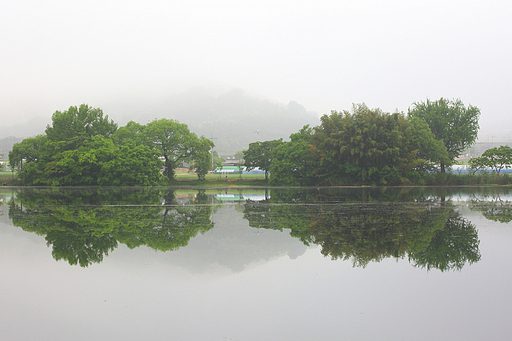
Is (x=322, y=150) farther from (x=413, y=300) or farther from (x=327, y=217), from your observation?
(x=413, y=300)

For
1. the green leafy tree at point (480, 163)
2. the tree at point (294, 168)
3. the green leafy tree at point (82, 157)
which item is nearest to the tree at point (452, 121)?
the green leafy tree at point (480, 163)

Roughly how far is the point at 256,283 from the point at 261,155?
2055 inches

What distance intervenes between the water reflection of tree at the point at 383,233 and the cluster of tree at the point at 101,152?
3298cm

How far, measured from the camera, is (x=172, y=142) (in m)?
51.0

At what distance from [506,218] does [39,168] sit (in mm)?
51613

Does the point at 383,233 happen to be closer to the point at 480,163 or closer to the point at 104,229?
the point at 104,229

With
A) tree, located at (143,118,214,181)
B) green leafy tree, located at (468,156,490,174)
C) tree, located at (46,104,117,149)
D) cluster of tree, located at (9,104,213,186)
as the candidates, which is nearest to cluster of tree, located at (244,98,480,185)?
green leafy tree, located at (468,156,490,174)

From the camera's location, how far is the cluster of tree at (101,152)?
45.5 m

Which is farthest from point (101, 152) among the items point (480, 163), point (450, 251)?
point (480, 163)

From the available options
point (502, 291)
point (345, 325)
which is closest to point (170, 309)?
point (345, 325)

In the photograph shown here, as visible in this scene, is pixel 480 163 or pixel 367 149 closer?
pixel 367 149

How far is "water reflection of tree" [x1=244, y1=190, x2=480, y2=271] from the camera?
8516 millimetres

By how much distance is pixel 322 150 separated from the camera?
151 ft

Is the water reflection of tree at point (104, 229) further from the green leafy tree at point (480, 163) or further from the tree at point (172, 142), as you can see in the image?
the green leafy tree at point (480, 163)
